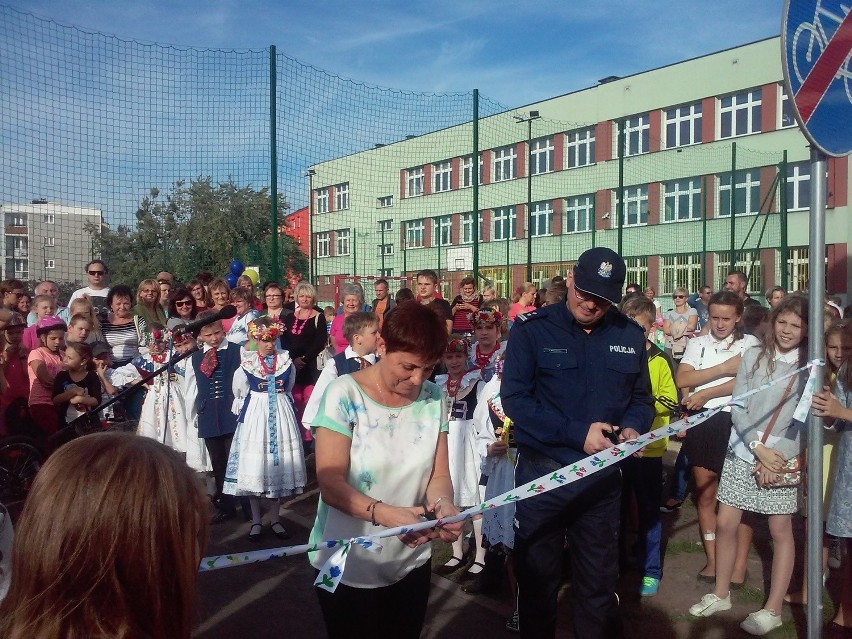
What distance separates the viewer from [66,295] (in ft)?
33.1

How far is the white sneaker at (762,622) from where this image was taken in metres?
4.27

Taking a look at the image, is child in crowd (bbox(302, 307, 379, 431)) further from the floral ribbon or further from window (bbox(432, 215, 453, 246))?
window (bbox(432, 215, 453, 246))

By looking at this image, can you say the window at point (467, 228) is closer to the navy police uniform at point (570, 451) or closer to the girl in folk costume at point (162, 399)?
the girl in folk costume at point (162, 399)

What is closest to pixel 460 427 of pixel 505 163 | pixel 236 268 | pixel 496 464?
pixel 496 464

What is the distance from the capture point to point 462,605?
4.80 meters

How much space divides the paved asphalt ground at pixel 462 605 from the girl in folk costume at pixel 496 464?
39cm

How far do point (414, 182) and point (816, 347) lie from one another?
10345 millimetres

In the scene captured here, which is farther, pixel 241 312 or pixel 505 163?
pixel 505 163

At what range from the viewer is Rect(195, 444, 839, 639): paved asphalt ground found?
441 centimetres

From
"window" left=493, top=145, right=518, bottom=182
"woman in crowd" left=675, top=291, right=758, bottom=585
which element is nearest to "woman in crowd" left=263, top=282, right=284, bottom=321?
"woman in crowd" left=675, top=291, right=758, bottom=585

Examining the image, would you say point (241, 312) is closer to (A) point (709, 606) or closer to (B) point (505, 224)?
(A) point (709, 606)

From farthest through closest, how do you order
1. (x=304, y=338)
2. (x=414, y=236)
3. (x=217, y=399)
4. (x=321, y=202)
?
(x=414, y=236) < (x=321, y=202) < (x=304, y=338) < (x=217, y=399)

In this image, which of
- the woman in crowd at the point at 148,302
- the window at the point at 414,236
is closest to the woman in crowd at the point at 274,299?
the woman in crowd at the point at 148,302

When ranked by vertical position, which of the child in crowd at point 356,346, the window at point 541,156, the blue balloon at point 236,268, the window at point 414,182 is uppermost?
the window at point 541,156
